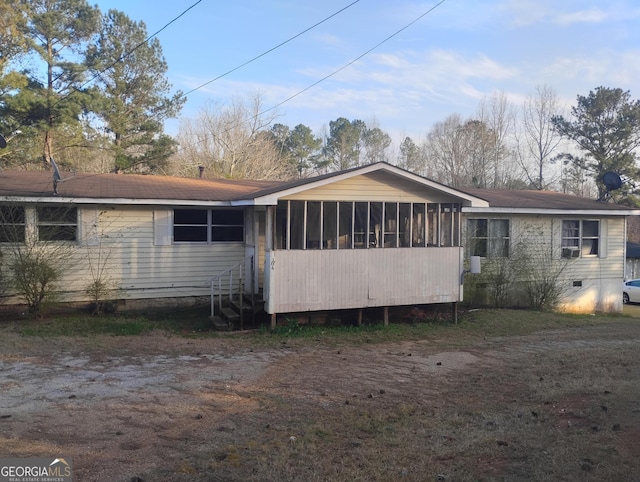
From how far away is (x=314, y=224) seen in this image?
10773 millimetres

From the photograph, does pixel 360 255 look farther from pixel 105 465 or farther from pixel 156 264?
pixel 105 465

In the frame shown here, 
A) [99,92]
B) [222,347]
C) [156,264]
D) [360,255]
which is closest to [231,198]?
[156,264]

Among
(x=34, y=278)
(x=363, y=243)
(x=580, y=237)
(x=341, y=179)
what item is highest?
(x=341, y=179)

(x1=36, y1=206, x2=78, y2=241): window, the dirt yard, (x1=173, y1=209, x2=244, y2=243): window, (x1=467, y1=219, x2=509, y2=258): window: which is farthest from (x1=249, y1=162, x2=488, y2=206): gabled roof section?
(x1=36, y1=206, x2=78, y2=241): window

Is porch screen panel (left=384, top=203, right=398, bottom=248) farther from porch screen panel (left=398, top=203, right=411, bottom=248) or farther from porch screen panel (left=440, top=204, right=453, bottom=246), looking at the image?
porch screen panel (left=440, top=204, right=453, bottom=246)

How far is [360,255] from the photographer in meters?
11.1

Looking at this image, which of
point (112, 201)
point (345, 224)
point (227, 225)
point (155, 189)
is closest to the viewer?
point (345, 224)

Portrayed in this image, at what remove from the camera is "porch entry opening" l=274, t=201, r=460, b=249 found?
10617 millimetres

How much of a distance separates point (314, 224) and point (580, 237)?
10.3 m

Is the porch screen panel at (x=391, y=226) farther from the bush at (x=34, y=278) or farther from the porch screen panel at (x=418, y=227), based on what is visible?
the bush at (x=34, y=278)

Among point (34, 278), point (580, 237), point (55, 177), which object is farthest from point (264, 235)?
point (580, 237)

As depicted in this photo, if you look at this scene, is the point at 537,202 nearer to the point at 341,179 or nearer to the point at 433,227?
the point at 433,227

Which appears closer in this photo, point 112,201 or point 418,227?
point 112,201

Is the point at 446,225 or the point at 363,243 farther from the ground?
the point at 446,225
